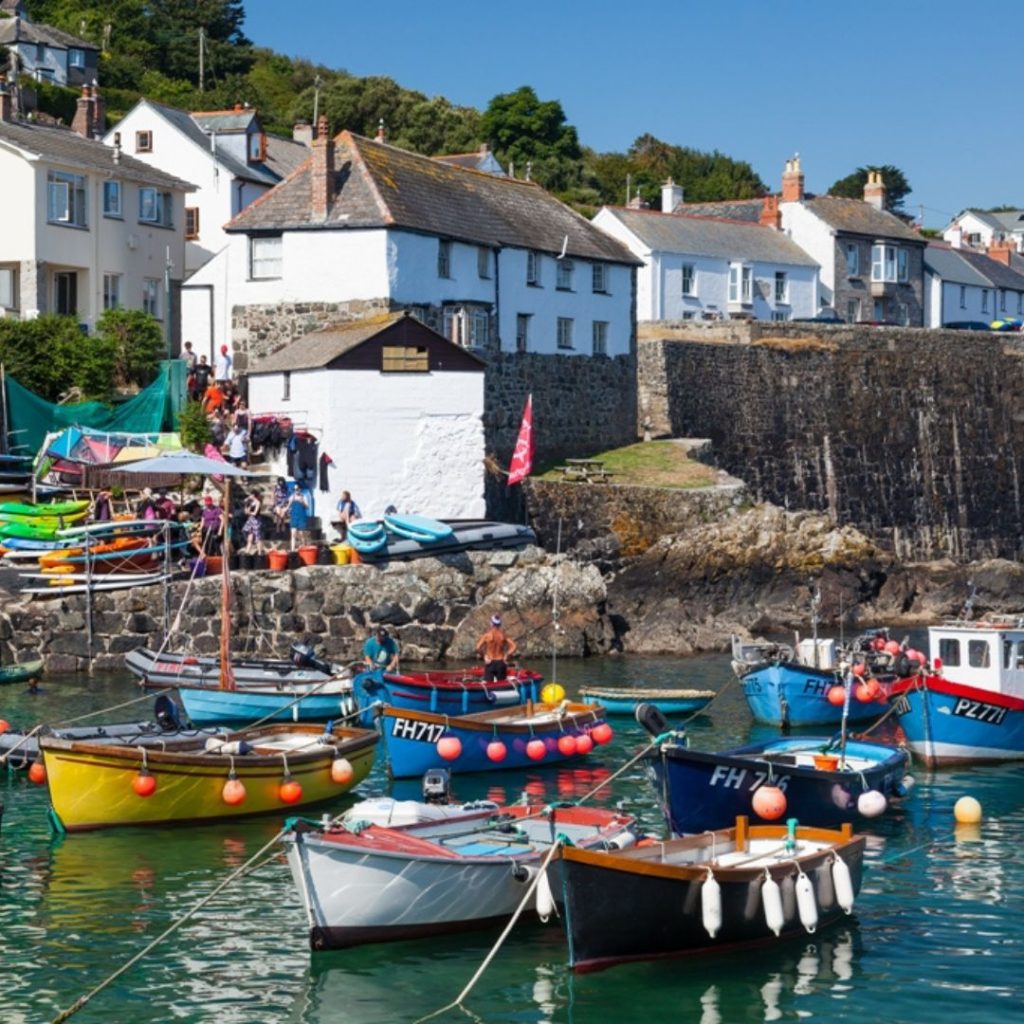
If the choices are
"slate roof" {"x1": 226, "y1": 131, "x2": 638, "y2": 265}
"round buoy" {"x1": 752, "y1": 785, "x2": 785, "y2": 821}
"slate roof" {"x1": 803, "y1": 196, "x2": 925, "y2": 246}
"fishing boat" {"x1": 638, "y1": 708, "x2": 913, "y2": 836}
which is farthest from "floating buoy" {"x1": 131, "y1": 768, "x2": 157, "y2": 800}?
"slate roof" {"x1": 803, "y1": 196, "x2": 925, "y2": 246}

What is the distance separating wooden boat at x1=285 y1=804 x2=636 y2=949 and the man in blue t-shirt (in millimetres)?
12682

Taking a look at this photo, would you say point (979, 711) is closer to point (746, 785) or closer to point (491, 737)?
point (491, 737)

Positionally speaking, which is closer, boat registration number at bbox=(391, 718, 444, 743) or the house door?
boat registration number at bbox=(391, 718, 444, 743)

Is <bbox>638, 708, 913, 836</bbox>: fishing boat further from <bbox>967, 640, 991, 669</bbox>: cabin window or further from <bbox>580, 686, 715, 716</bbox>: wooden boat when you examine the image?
<bbox>580, 686, 715, 716</bbox>: wooden boat

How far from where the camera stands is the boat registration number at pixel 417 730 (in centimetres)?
2509

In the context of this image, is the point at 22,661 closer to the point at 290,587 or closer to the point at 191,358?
the point at 290,587

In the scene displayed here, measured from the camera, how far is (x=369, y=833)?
17.2 meters

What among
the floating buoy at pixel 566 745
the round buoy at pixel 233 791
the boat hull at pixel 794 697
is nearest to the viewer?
the round buoy at pixel 233 791

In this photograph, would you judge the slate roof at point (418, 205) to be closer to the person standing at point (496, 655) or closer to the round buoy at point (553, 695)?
the person standing at point (496, 655)

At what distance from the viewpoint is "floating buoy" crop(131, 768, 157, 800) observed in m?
21.5

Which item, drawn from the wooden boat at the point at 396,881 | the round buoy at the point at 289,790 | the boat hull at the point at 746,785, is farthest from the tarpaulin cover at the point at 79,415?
the wooden boat at the point at 396,881

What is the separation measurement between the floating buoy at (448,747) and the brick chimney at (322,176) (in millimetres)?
21340

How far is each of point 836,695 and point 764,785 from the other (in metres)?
10.7

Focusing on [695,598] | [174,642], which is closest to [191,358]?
[174,642]
